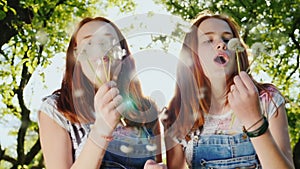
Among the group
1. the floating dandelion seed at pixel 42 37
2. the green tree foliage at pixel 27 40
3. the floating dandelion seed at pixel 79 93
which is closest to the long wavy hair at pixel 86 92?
the floating dandelion seed at pixel 79 93

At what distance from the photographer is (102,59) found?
1.33 m

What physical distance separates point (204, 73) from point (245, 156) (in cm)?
26

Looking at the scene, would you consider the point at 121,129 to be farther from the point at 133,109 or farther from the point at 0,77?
the point at 0,77

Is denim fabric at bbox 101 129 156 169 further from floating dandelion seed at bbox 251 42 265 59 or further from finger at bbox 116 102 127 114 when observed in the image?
floating dandelion seed at bbox 251 42 265 59

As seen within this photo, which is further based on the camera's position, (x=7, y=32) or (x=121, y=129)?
(x=7, y=32)

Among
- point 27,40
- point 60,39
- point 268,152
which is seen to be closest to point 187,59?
point 268,152

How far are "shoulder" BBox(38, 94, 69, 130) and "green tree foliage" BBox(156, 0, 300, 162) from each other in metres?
3.93

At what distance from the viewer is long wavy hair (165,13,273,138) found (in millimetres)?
1602

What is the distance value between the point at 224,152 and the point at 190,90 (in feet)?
0.72

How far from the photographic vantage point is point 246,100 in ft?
4.35

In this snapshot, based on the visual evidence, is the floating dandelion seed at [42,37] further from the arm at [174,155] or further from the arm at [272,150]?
the arm at [272,150]

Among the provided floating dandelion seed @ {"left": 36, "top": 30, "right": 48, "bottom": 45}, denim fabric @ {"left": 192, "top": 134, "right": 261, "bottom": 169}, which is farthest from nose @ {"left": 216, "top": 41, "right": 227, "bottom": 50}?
floating dandelion seed @ {"left": 36, "top": 30, "right": 48, "bottom": 45}

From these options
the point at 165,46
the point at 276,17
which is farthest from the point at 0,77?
the point at 165,46

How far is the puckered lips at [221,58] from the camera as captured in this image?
1480mm
